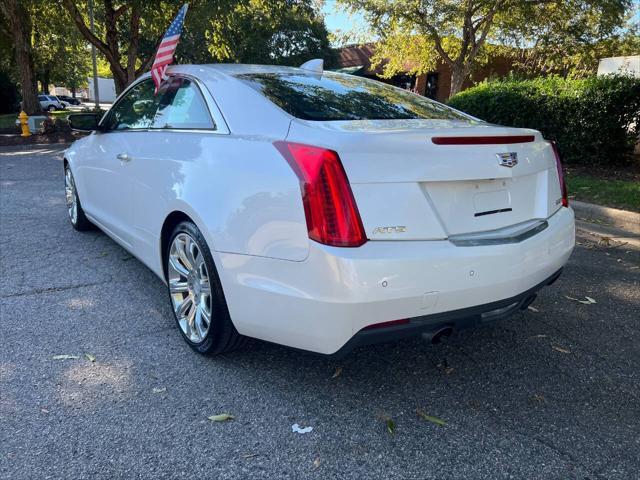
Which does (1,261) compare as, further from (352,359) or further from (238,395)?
(352,359)

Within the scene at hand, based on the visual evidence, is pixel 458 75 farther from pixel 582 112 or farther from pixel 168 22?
pixel 582 112

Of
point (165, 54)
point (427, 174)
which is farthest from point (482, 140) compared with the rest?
point (165, 54)

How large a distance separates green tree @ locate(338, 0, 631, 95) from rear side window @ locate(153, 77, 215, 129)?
17.3 meters

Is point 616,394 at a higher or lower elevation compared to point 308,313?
lower

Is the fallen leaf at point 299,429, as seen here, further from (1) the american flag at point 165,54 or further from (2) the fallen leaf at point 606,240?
(2) the fallen leaf at point 606,240

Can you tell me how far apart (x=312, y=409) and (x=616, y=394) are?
157 centimetres

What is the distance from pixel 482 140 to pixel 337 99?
2.98ft

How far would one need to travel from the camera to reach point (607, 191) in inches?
275

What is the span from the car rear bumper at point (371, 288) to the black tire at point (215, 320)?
0.38 feet

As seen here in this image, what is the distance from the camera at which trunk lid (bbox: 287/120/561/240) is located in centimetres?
215

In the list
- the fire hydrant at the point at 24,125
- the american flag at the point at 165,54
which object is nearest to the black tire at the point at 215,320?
the american flag at the point at 165,54

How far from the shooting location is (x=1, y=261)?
442cm

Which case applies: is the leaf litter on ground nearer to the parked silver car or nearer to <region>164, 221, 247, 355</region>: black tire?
<region>164, 221, 247, 355</region>: black tire

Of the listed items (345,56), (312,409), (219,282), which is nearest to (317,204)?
(219,282)
